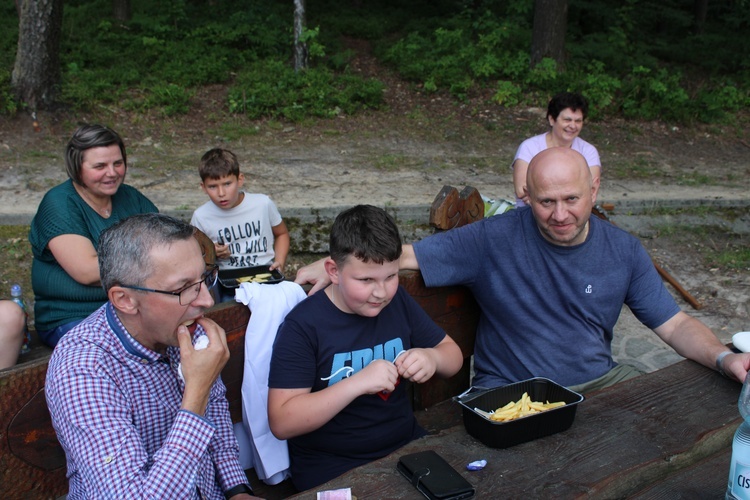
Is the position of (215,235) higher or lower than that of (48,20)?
lower

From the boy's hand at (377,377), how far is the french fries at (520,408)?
35 cm

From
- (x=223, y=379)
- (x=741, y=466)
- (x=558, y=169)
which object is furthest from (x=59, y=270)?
(x=741, y=466)

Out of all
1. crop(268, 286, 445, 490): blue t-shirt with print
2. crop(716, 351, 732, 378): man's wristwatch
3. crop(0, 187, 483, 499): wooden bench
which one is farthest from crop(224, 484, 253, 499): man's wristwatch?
crop(716, 351, 732, 378): man's wristwatch

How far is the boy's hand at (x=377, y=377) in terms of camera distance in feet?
7.41

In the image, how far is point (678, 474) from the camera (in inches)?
83.9

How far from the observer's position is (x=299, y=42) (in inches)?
493

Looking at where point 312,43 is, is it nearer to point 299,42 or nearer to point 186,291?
point 299,42

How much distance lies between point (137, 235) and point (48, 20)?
9.04 meters

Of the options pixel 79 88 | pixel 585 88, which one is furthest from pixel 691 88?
pixel 79 88

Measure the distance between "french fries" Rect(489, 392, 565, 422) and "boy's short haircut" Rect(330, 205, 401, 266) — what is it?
0.63 metres

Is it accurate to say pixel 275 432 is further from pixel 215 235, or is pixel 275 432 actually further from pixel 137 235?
pixel 215 235

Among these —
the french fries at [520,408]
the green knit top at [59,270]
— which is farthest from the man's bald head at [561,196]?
the green knit top at [59,270]

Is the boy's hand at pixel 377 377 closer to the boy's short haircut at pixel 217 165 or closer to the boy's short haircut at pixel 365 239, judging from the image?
the boy's short haircut at pixel 365 239

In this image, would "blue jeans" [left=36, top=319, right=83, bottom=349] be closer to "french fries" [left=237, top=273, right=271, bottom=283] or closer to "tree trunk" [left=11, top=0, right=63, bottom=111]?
"french fries" [left=237, top=273, right=271, bottom=283]
